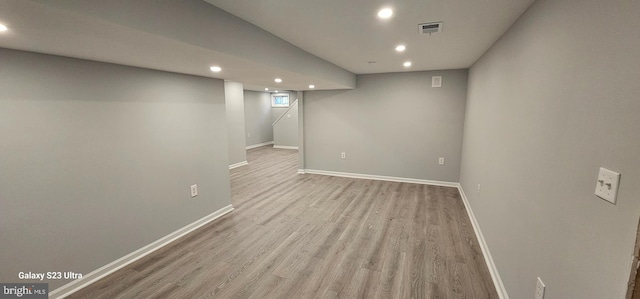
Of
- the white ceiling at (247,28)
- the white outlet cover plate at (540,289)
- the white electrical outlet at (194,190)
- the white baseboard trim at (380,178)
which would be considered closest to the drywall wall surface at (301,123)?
the white baseboard trim at (380,178)

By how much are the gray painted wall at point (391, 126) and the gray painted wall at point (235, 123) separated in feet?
6.34

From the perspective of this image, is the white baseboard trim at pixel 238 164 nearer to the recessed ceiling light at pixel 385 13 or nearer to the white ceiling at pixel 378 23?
the white ceiling at pixel 378 23

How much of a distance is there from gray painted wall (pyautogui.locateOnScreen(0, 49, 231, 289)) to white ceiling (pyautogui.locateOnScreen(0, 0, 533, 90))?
9.8 inches

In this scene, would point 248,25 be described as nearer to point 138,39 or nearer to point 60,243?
point 138,39

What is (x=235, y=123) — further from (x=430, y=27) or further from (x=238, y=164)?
(x=430, y=27)

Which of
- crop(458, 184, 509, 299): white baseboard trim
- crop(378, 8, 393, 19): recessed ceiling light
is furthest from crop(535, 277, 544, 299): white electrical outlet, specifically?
crop(378, 8, 393, 19): recessed ceiling light

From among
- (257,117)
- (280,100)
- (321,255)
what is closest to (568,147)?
(321,255)

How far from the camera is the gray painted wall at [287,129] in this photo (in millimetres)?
9195

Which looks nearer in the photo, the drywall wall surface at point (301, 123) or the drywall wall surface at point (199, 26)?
the drywall wall surface at point (199, 26)

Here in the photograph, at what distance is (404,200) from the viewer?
160 inches

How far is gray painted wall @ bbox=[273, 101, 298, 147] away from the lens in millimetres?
9195

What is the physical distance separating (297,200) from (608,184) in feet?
11.5

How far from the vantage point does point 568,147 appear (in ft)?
3.83

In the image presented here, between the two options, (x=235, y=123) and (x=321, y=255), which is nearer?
(x=321, y=255)
